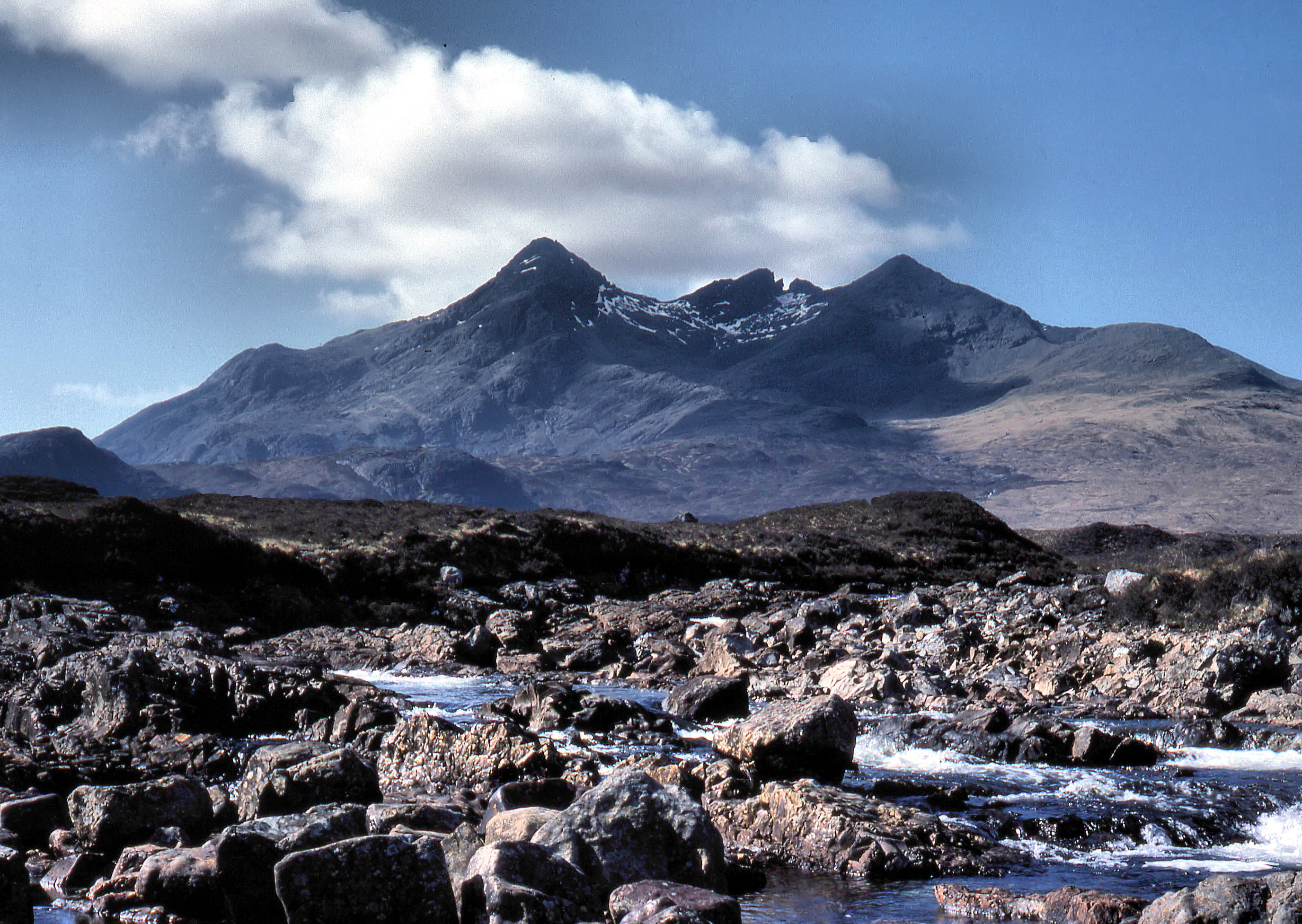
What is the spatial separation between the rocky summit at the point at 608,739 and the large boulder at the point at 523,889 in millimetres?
29

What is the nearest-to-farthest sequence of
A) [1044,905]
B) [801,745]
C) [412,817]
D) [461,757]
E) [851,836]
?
[1044,905] < [412,817] < [851,836] < [461,757] < [801,745]

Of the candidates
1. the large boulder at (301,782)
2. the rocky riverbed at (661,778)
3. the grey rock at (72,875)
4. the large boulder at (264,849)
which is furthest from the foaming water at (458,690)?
the large boulder at (264,849)

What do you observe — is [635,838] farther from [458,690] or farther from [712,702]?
[458,690]

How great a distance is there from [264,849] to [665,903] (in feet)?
11.2

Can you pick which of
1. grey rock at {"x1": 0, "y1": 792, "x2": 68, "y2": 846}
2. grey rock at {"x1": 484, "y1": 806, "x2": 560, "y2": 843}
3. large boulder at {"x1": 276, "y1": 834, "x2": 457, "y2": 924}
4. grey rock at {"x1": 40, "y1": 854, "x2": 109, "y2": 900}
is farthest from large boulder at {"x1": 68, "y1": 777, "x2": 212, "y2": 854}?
large boulder at {"x1": 276, "y1": 834, "x2": 457, "y2": 924}

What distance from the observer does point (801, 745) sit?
1334 cm

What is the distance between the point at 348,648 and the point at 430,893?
75.6 ft

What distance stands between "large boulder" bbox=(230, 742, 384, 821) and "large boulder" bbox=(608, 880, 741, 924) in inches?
163

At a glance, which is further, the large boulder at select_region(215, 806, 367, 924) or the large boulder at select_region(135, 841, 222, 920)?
the large boulder at select_region(135, 841, 222, 920)

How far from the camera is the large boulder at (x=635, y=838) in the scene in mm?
8906

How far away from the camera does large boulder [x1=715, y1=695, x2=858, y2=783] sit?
526 inches

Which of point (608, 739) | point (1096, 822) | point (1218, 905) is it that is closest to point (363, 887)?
point (1218, 905)

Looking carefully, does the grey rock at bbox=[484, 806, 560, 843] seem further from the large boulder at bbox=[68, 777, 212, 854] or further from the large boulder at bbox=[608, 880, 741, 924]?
the large boulder at bbox=[68, 777, 212, 854]

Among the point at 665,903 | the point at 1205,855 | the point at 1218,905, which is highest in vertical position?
the point at 665,903
